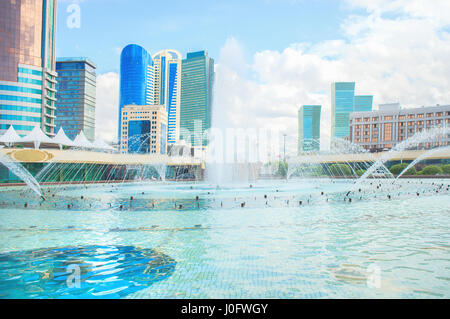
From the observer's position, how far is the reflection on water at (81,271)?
299 inches

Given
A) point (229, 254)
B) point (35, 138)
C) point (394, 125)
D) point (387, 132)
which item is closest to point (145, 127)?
point (387, 132)

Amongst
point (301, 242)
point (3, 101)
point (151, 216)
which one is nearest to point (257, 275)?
point (301, 242)

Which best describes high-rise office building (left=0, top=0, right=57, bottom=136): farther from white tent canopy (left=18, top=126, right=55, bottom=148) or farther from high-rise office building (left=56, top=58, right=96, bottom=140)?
high-rise office building (left=56, top=58, right=96, bottom=140)

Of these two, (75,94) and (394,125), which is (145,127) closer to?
(75,94)

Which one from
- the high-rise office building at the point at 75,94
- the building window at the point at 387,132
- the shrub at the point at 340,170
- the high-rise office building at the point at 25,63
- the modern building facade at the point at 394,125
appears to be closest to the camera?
the high-rise office building at the point at 25,63

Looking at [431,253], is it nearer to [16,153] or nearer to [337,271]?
[337,271]

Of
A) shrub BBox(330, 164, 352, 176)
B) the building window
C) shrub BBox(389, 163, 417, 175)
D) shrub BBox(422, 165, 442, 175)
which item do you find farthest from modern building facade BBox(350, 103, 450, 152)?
shrub BBox(422, 165, 442, 175)

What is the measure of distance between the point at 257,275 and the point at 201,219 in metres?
9.22

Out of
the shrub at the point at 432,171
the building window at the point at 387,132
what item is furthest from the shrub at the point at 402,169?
the building window at the point at 387,132

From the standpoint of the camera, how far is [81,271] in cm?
901

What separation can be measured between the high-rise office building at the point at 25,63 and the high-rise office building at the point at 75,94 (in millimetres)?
99888

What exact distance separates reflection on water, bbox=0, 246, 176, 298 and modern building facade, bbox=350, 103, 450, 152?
118033mm

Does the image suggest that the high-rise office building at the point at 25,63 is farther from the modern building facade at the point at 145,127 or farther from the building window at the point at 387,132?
the building window at the point at 387,132

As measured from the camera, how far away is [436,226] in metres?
14.8
